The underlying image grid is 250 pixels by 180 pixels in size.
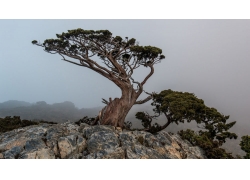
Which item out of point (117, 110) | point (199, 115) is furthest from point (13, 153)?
point (199, 115)

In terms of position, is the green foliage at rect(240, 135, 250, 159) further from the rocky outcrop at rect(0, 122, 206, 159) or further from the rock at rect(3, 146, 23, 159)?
the rock at rect(3, 146, 23, 159)

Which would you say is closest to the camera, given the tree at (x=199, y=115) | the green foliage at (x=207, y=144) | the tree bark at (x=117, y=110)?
the green foliage at (x=207, y=144)

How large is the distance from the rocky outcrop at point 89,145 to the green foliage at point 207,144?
39cm

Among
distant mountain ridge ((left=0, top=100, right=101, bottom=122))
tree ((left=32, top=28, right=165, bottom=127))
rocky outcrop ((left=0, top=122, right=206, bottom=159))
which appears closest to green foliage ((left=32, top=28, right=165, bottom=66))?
tree ((left=32, top=28, right=165, bottom=127))

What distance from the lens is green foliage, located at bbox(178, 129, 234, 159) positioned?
1120 cm

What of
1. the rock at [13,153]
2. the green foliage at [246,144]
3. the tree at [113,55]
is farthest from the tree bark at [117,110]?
the green foliage at [246,144]

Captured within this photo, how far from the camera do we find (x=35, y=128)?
11.5 meters

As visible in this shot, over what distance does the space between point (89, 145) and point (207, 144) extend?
7062mm

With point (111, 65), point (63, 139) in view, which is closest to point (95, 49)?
point (111, 65)

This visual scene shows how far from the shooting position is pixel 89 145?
10117 mm

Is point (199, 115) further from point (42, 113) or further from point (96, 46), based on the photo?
point (42, 113)

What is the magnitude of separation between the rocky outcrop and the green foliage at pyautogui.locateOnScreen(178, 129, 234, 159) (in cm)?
39

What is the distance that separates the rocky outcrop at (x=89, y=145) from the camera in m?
9.27

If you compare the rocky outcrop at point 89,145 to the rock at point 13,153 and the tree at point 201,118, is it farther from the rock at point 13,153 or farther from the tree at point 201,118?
the tree at point 201,118
